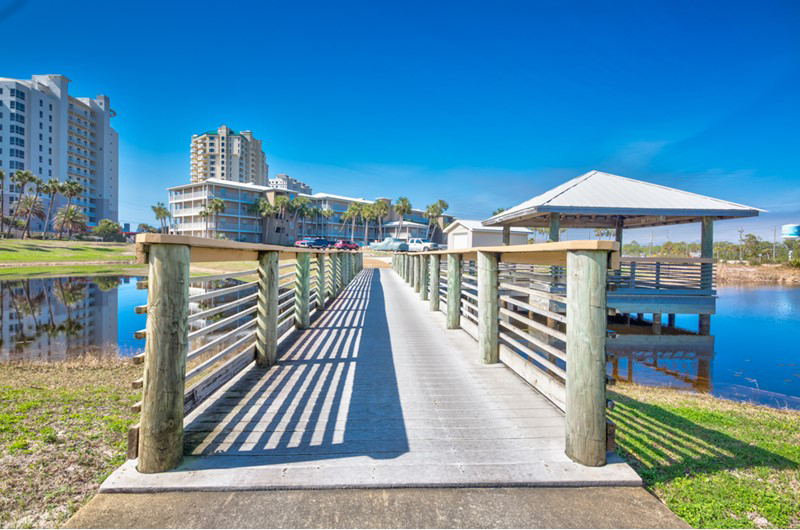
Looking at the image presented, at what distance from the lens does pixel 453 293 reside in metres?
7.91

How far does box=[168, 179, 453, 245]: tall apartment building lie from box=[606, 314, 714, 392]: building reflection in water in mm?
66596

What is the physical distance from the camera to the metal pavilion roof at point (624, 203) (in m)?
12.5

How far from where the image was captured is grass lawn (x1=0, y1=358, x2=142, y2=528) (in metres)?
2.60

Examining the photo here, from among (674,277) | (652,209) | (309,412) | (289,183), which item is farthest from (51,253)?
(289,183)

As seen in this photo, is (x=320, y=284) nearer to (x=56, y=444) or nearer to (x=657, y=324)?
(x=56, y=444)

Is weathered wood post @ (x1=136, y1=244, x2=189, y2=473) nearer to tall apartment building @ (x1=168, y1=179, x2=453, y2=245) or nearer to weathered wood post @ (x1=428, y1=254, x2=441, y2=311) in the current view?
weathered wood post @ (x1=428, y1=254, x2=441, y2=311)

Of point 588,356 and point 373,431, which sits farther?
point 373,431

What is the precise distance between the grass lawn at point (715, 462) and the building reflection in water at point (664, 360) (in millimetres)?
4504

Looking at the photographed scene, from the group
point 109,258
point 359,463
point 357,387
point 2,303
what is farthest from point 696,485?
point 109,258

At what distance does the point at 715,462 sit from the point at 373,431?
2.83 m

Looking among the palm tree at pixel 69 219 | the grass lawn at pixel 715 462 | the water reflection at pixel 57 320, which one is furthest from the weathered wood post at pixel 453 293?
the palm tree at pixel 69 219

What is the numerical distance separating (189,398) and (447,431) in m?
2.21

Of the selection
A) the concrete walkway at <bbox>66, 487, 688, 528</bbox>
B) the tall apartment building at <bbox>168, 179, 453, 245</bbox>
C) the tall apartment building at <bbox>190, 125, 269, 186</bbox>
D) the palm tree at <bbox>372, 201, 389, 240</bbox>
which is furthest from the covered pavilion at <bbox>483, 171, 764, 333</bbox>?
the tall apartment building at <bbox>190, 125, 269, 186</bbox>

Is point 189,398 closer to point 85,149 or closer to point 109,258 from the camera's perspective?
point 109,258
